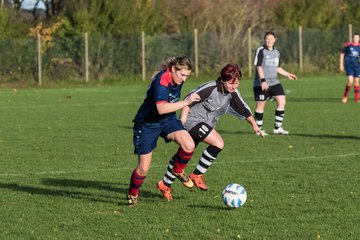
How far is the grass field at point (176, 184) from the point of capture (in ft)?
25.5

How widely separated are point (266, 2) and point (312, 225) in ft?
135

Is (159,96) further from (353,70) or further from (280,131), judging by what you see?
(353,70)

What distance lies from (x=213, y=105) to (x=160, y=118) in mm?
1210

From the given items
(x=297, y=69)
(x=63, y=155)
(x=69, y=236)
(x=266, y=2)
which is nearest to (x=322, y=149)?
(x=63, y=155)

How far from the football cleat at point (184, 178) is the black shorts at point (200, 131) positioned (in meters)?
0.53

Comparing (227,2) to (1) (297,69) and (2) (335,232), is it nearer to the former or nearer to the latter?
(1) (297,69)

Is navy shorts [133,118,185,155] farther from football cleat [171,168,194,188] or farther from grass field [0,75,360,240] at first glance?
football cleat [171,168,194,188]

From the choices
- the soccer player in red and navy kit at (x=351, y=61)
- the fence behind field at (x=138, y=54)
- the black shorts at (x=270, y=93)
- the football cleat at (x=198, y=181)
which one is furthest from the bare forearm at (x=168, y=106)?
the fence behind field at (x=138, y=54)

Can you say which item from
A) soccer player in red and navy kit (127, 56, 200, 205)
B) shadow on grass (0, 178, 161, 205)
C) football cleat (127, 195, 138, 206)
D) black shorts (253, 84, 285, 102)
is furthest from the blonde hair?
black shorts (253, 84, 285, 102)

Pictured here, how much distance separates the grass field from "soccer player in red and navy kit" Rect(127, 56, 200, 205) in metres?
0.41

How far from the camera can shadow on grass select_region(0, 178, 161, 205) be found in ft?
30.9

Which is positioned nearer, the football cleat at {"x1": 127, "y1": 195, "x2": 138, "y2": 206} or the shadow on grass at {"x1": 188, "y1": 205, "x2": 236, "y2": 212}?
the shadow on grass at {"x1": 188, "y1": 205, "x2": 236, "y2": 212}

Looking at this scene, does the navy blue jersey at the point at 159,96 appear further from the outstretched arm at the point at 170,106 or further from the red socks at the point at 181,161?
the red socks at the point at 181,161

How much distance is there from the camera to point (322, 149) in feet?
44.9
